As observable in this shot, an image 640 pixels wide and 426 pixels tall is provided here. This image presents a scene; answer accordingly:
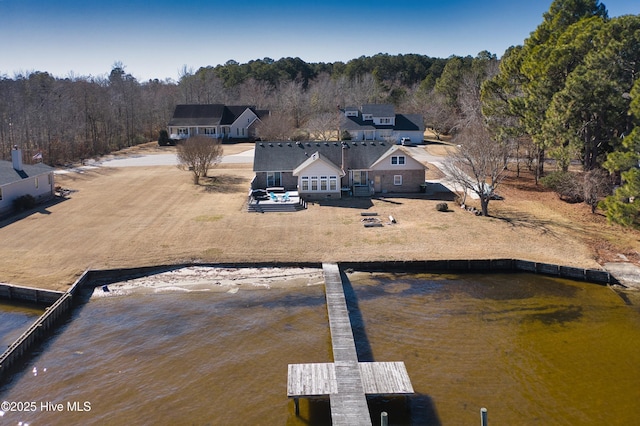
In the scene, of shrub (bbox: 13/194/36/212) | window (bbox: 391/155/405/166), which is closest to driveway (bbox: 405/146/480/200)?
window (bbox: 391/155/405/166)

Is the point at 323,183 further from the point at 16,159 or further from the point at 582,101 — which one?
the point at 16,159

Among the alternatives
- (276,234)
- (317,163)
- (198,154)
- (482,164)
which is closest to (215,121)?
(198,154)

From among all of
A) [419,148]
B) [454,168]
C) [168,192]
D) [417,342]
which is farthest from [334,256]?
[419,148]

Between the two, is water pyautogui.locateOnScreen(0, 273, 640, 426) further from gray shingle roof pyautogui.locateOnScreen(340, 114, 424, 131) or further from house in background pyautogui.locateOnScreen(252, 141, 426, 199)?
gray shingle roof pyautogui.locateOnScreen(340, 114, 424, 131)

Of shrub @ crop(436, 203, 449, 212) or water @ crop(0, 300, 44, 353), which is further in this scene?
shrub @ crop(436, 203, 449, 212)

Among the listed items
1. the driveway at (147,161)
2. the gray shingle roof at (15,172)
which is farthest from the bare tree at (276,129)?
the gray shingle roof at (15,172)

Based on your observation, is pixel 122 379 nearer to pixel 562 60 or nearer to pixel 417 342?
pixel 417 342

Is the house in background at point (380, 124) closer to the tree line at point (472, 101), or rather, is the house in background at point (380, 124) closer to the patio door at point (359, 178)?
the tree line at point (472, 101)
